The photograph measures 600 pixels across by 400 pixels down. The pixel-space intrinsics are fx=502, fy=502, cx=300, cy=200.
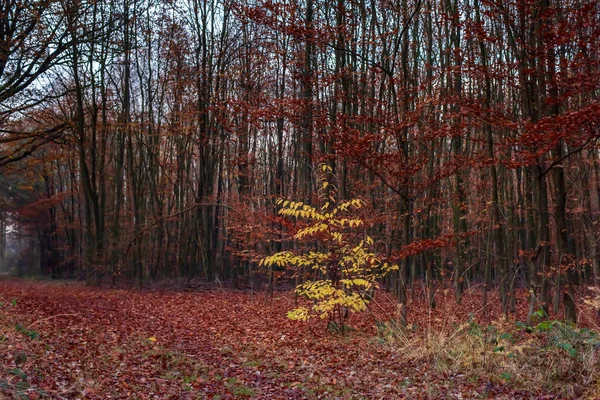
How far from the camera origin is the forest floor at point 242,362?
556 cm

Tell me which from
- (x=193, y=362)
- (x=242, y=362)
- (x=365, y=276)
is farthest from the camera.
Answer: (x=365, y=276)

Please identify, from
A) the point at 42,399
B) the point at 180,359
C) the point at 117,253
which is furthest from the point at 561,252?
the point at 117,253

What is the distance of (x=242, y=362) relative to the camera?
7.64 meters

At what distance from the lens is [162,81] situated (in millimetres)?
25219

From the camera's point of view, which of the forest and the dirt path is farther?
the forest

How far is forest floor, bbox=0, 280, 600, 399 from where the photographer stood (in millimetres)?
5562

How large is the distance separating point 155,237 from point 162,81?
9094 mm

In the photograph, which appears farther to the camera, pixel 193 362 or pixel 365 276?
pixel 365 276

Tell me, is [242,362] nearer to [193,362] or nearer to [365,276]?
[193,362]

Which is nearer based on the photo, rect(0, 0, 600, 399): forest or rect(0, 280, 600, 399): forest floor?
rect(0, 280, 600, 399): forest floor

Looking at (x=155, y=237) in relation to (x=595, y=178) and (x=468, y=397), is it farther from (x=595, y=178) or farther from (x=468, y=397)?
(x=468, y=397)

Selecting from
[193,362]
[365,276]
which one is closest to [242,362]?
[193,362]

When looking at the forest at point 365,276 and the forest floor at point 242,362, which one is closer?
the forest floor at point 242,362

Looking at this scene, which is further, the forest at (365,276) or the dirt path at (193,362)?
the forest at (365,276)
